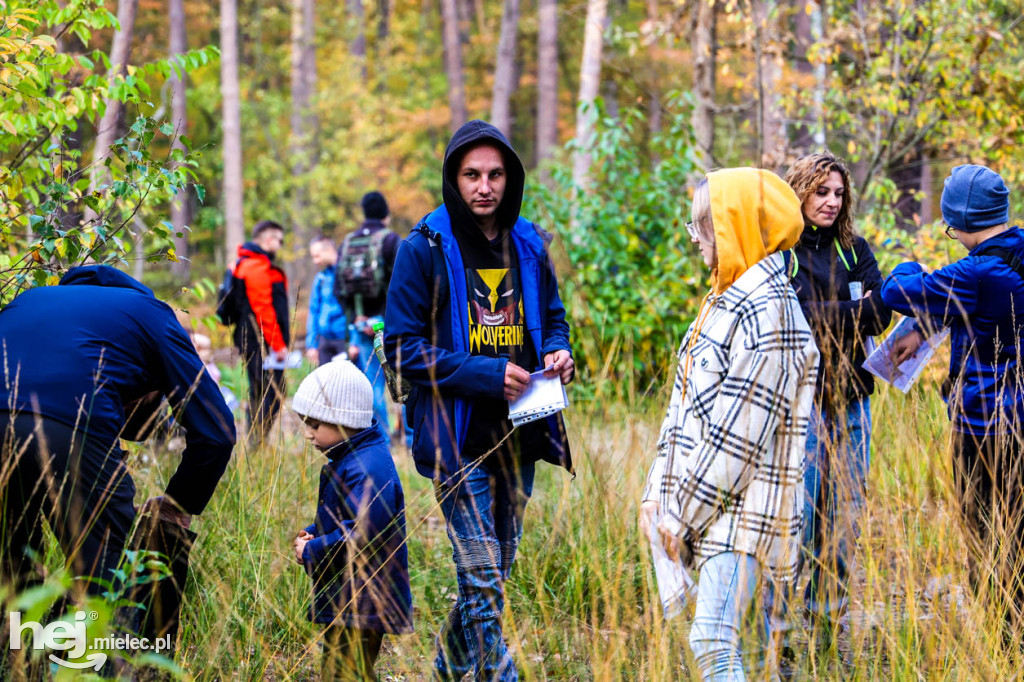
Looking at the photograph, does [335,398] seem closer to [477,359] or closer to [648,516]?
[477,359]

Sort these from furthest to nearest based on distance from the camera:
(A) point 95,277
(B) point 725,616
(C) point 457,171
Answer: (C) point 457,171
(A) point 95,277
(B) point 725,616

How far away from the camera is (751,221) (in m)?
2.75

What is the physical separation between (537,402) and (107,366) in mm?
1425

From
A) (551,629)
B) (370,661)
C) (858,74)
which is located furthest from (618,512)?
(858,74)

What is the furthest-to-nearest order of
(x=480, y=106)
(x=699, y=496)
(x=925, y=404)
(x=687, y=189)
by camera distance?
(x=480, y=106) < (x=687, y=189) < (x=925, y=404) < (x=699, y=496)

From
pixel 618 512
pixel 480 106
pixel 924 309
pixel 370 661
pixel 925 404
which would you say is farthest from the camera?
pixel 480 106

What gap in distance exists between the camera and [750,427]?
2.65 meters

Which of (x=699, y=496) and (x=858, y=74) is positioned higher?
(x=858, y=74)

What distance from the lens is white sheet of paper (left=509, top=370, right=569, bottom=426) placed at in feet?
11.3

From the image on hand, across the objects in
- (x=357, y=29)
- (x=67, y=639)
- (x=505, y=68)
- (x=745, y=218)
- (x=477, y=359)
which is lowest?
(x=67, y=639)

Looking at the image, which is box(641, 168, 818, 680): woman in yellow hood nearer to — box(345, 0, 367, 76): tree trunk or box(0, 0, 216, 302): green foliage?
box(0, 0, 216, 302): green foliage

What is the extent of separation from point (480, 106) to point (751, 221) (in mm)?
29221

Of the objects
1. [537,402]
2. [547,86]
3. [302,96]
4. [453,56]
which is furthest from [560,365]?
[453,56]

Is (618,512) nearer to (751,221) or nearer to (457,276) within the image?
(457,276)
